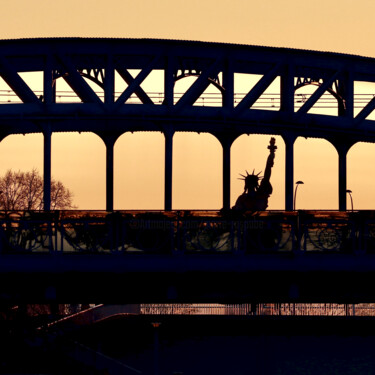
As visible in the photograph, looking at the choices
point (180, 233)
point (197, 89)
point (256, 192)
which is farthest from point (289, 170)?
point (180, 233)

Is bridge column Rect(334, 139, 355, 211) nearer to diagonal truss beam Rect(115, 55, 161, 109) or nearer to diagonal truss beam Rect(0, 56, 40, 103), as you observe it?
diagonal truss beam Rect(115, 55, 161, 109)

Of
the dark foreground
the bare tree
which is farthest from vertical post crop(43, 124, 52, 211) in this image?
the bare tree

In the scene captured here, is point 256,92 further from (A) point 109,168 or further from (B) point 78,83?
(A) point 109,168

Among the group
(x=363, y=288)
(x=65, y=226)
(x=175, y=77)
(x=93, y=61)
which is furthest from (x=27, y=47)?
(x=363, y=288)

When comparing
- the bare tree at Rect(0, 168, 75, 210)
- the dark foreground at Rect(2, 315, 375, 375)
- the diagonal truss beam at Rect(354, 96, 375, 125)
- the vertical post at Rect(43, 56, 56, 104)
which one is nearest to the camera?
the vertical post at Rect(43, 56, 56, 104)

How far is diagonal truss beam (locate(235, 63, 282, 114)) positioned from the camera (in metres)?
45.1

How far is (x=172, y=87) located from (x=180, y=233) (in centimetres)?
1166

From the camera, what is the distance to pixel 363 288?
3566 centimetres

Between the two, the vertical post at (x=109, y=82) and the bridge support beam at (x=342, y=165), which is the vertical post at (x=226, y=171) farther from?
the vertical post at (x=109, y=82)

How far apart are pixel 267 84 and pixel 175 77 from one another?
195 inches

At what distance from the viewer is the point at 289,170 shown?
4584 centimetres

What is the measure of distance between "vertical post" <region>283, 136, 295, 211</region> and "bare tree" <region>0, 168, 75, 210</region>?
56152mm

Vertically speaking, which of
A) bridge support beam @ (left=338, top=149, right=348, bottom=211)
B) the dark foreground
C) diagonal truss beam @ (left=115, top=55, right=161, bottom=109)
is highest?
diagonal truss beam @ (left=115, top=55, right=161, bottom=109)

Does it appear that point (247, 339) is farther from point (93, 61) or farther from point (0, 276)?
point (0, 276)
